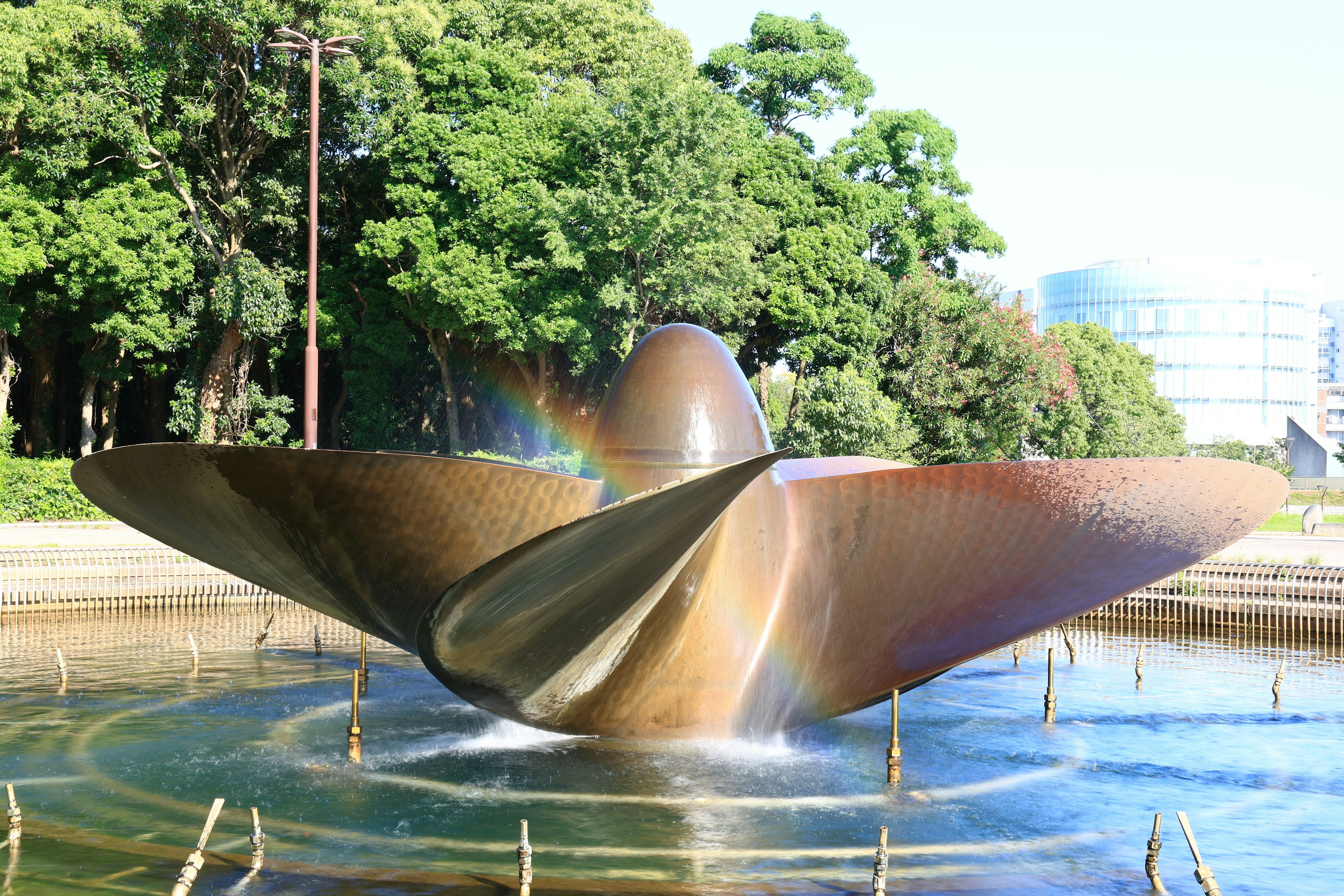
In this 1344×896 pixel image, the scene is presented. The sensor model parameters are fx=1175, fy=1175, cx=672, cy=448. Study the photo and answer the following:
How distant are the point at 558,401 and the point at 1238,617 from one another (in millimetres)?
21505

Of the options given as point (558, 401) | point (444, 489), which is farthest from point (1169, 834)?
point (558, 401)

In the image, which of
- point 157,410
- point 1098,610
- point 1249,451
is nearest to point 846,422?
point 1098,610

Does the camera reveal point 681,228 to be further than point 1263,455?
No

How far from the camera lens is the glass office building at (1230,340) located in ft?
356

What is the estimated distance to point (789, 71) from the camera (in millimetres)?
37750

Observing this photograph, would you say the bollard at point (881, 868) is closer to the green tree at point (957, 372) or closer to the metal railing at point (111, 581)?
the metal railing at point (111, 581)

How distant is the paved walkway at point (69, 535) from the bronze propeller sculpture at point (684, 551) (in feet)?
51.1

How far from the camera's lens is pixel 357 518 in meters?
7.61

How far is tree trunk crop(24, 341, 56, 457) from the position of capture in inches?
1406

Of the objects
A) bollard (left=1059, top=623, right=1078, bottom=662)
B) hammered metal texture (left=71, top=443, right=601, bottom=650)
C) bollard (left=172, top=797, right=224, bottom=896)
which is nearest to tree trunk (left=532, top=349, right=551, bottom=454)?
bollard (left=1059, top=623, right=1078, bottom=662)

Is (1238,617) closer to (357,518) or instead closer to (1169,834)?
(1169,834)

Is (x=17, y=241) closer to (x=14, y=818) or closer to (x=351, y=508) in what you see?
(x=14, y=818)

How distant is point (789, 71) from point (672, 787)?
107 feet

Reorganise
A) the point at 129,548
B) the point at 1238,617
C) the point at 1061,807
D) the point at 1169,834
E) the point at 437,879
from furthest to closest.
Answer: the point at 129,548 < the point at 1238,617 < the point at 1061,807 < the point at 1169,834 < the point at 437,879
